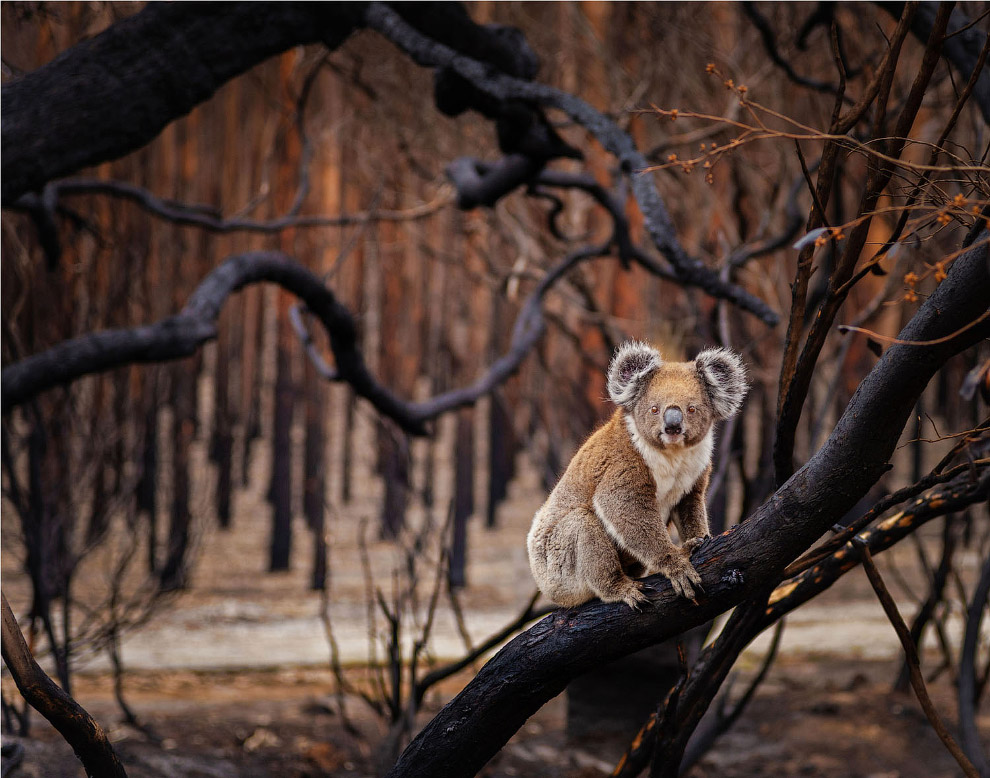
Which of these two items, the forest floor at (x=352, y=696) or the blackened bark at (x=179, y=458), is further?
the blackened bark at (x=179, y=458)

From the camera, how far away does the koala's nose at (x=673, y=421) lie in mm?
1339

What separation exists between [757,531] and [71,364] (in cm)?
242

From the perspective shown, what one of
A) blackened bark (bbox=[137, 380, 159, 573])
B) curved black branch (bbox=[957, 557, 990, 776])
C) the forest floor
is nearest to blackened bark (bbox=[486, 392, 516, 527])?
the forest floor

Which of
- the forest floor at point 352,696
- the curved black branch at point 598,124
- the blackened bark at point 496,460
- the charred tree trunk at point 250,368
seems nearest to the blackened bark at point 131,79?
the curved black branch at point 598,124

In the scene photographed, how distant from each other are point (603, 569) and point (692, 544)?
6.3 inches

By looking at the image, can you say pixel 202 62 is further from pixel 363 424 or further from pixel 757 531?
pixel 363 424

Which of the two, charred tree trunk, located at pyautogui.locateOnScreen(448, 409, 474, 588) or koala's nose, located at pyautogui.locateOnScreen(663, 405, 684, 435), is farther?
charred tree trunk, located at pyautogui.locateOnScreen(448, 409, 474, 588)

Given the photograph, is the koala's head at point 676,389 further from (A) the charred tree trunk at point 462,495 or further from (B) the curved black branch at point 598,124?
(A) the charred tree trunk at point 462,495

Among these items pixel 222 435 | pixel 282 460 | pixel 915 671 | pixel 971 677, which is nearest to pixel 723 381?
pixel 915 671

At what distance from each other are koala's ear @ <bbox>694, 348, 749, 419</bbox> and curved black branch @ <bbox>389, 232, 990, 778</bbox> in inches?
10.0

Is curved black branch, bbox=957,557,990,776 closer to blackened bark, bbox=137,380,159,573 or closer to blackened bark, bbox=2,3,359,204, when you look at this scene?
blackened bark, bbox=2,3,359,204

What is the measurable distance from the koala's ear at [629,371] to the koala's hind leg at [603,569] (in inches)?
10.8

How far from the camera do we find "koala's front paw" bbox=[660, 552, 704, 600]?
5.18ft

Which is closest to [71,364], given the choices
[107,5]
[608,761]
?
[107,5]
